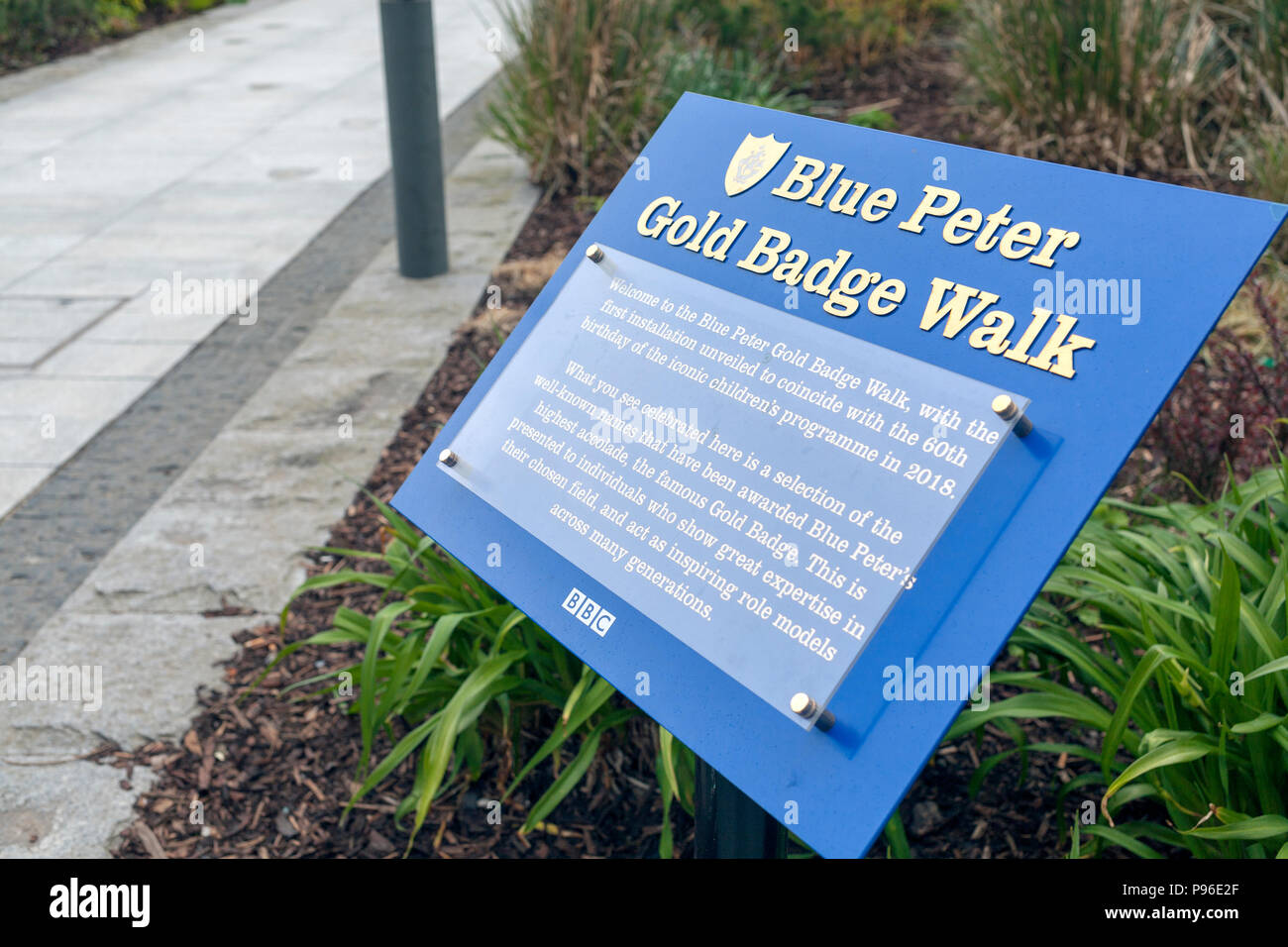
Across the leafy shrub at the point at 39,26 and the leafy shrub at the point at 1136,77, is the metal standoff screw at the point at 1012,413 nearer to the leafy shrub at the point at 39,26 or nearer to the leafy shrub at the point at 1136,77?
the leafy shrub at the point at 1136,77

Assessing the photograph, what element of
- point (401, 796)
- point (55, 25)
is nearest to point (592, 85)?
point (401, 796)

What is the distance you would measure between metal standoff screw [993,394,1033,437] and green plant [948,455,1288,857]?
2.13ft

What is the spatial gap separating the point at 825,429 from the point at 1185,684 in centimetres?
93

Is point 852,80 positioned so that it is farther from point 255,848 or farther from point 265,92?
point 255,848

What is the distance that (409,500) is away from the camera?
2359 millimetres

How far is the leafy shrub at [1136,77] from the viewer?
6.46m

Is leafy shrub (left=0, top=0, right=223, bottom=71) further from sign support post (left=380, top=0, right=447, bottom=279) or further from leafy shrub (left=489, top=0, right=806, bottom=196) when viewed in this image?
sign support post (left=380, top=0, right=447, bottom=279)

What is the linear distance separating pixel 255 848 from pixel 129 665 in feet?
2.91

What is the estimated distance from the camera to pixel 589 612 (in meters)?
1.99

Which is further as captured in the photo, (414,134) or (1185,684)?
(414,134)

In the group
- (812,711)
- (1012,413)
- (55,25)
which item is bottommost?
(55,25)

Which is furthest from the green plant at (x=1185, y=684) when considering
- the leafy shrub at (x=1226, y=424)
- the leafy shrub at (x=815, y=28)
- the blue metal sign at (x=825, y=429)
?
the leafy shrub at (x=815, y=28)

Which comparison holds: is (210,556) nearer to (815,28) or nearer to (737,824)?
(737,824)
